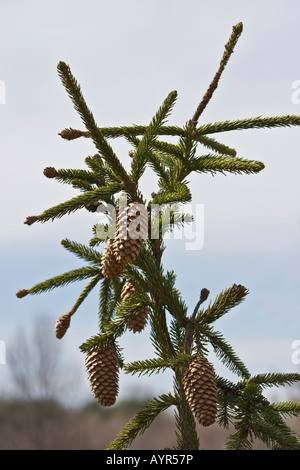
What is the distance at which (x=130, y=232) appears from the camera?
71.1 inches

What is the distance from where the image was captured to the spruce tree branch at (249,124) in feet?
7.37

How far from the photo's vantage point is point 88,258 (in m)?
2.51

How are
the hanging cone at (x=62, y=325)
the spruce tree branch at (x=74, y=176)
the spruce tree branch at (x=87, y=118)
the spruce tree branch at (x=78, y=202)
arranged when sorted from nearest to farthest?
the spruce tree branch at (x=87, y=118) < the spruce tree branch at (x=78, y=202) < the spruce tree branch at (x=74, y=176) < the hanging cone at (x=62, y=325)

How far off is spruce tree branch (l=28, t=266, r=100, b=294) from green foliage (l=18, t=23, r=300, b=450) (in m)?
0.23

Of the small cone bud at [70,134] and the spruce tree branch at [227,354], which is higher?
the small cone bud at [70,134]

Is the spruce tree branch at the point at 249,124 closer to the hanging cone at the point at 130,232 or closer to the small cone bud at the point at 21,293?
the hanging cone at the point at 130,232

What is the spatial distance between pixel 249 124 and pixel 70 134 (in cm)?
76

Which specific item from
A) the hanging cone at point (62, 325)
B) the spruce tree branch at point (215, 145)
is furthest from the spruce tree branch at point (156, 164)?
the hanging cone at point (62, 325)

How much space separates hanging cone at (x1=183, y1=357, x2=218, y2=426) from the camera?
70.6 inches

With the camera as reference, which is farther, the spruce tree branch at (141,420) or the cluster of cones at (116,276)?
the spruce tree branch at (141,420)

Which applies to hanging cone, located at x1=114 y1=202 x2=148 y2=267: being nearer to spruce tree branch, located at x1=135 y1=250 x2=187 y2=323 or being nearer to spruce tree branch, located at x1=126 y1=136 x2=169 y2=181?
spruce tree branch, located at x1=135 y1=250 x2=187 y2=323

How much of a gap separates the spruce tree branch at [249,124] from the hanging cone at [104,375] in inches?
39.9

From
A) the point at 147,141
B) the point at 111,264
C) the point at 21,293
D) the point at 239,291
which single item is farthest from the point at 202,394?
the point at 21,293

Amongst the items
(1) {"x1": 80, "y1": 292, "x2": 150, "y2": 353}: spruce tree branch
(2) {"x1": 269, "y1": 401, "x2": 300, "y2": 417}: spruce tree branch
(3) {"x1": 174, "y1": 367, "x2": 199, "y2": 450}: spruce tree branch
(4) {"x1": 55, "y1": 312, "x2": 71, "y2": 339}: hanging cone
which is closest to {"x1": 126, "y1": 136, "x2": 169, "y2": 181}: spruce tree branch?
(1) {"x1": 80, "y1": 292, "x2": 150, "y2": 353}: spruce tree branch
